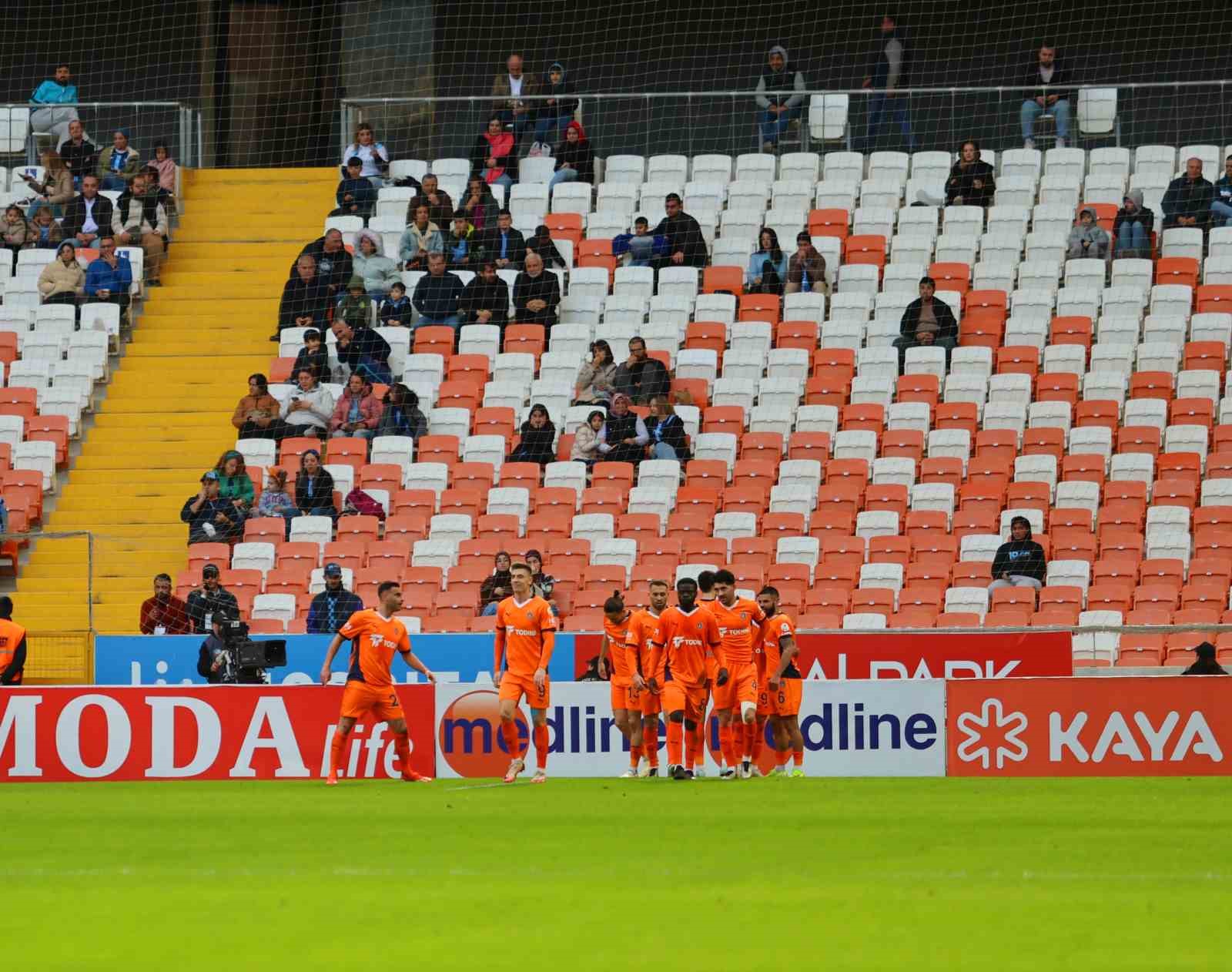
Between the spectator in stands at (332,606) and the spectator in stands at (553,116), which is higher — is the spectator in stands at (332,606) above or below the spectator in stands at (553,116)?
below

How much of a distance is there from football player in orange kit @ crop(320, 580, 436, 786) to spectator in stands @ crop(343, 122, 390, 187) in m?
12.3

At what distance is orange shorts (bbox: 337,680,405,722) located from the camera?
17203mm

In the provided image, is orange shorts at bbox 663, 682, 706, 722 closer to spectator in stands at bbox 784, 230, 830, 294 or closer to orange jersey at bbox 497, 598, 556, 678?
orange jersey at bbox 497, 598, 556, 678

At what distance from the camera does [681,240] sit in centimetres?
2652

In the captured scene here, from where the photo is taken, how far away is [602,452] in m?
24.0

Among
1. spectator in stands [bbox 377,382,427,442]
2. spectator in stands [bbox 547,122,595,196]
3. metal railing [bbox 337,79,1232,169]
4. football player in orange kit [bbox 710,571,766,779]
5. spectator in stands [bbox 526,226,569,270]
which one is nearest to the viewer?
football player in orange kit [bbox 710,571,766,779]

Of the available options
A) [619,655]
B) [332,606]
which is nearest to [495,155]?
[332,606]

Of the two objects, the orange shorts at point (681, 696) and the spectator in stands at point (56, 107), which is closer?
the orange shorts at point (681, 696)

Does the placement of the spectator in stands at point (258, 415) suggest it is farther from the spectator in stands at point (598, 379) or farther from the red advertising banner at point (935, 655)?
the red advertising banner at point (935, 655)

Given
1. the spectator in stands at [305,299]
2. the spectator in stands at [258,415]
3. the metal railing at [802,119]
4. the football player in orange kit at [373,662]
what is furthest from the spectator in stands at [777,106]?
the football player in orange kit at [373,662]

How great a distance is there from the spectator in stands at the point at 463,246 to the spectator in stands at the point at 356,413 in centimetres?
254

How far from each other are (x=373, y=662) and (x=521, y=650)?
118 centimetres

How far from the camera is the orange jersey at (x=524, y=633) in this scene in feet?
56.1

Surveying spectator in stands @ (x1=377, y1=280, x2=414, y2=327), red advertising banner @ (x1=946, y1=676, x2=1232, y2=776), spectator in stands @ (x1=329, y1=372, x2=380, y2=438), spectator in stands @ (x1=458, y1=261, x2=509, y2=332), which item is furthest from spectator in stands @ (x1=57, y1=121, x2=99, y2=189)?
red advertising banner @ (x1=946, y1=676, x2=1232, y2=776)
